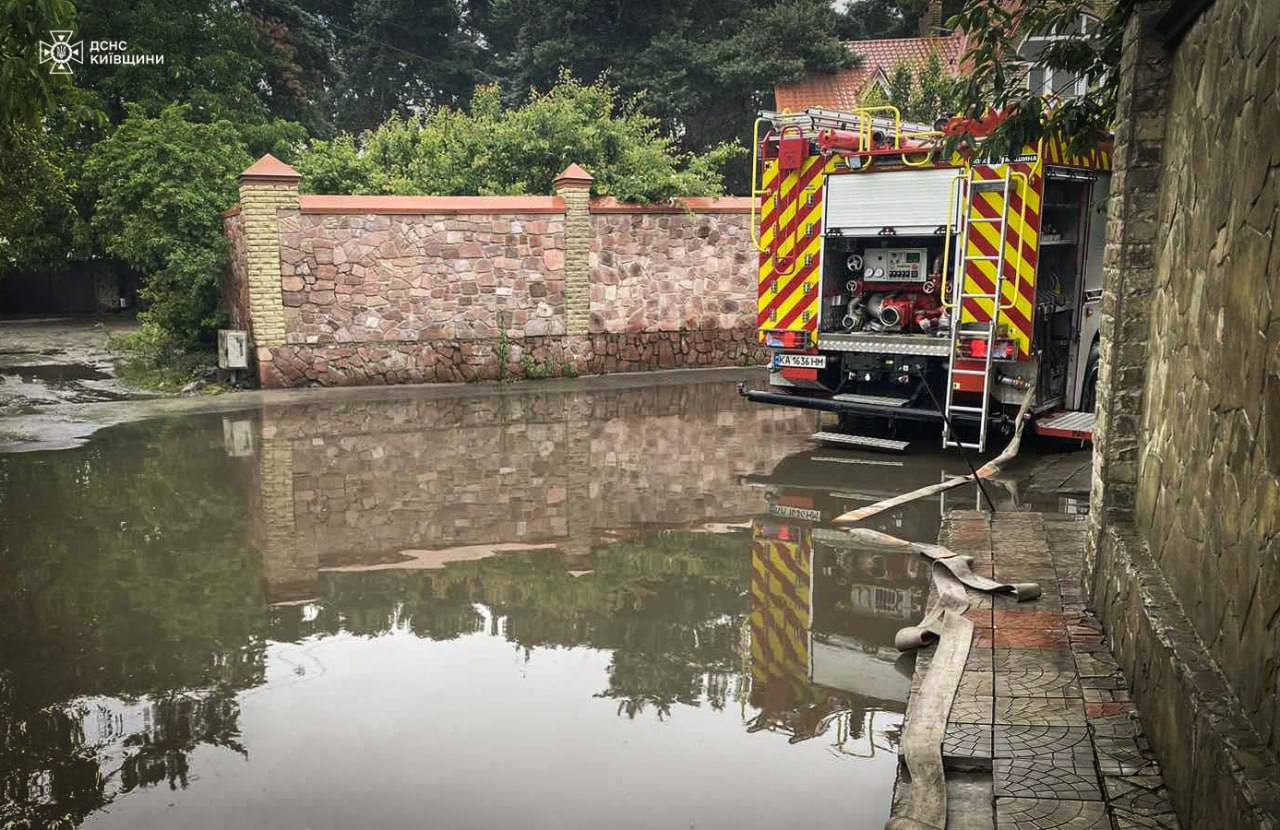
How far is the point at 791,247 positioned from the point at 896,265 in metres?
1.07

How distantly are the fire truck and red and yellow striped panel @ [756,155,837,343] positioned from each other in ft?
0.04

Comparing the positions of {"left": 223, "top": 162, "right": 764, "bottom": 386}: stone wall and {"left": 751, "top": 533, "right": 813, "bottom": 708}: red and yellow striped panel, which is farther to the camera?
{"left": 223, "top": 162, "right": 764, "bottom": 386}: stone wall

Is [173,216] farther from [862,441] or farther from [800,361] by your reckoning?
[862,441]

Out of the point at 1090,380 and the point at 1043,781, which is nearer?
the point at 1043,781

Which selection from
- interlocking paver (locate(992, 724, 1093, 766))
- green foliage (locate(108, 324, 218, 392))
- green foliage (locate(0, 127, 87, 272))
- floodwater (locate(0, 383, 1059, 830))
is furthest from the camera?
green foliage (locate(108, 324, 218, 392))

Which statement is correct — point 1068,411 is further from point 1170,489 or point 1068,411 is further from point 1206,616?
point 1206,616

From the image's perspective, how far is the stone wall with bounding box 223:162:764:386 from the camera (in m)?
15.5

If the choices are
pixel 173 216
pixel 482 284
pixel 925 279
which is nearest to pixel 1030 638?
pixel 925 279

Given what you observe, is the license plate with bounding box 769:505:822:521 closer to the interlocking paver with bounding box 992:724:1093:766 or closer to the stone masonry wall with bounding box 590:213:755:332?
the interlocking paver with bounding box 992:724:1093:766

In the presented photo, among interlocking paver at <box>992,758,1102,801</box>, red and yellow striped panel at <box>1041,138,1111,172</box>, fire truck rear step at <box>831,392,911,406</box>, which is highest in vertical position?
red and yellow striped panel at <box>1041,138,1111,172</box>

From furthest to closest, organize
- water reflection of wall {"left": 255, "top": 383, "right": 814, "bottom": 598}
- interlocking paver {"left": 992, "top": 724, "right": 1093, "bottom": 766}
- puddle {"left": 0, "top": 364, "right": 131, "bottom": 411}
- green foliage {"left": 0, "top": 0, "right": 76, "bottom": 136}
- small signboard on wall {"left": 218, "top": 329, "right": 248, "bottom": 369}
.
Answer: small signboard on wall {"left": 218, "top": 329, "right": 248, "bottom": 369} → puddle {"left": 0, "top": 364, "right": 131, "bottom": 411} → water reflection of wall {"left": 255, "top": 383, "right": 814, "bottom": 598} → green foliage {"left": 0, "top": 0, "right": 76, "bottom": 136} → interlocking paver {"left": 992, "top": 724, "right": 1093, "bottom": 766}

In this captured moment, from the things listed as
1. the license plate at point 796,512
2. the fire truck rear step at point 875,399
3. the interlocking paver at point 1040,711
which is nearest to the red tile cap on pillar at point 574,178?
the fire truck rear step at point 875,399

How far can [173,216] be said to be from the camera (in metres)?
16.8

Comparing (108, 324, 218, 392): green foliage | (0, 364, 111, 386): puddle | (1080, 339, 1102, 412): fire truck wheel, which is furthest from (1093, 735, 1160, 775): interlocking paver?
(0, 364, 111, 386): puddle
